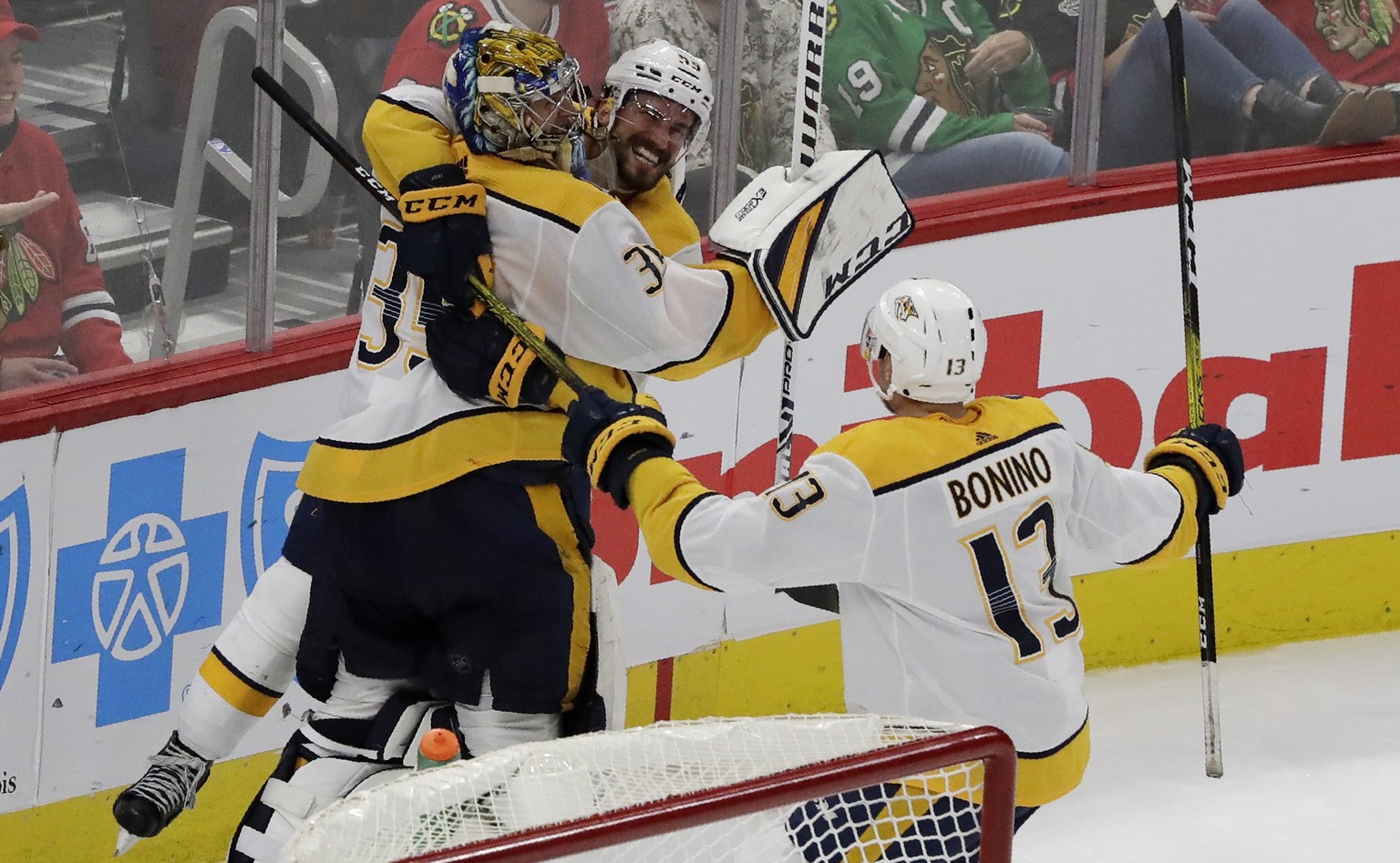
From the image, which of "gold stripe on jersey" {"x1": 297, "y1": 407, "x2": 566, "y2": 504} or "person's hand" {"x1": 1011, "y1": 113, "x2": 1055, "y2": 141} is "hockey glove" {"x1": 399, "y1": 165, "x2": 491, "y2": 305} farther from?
"person's hand" {"x1": 1011, "y1": 113, "x2": 1055, "y2": 141}

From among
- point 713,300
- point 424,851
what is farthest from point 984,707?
point 424,851

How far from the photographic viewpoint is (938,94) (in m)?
4.49

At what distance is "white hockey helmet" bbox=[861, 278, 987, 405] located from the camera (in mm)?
2748

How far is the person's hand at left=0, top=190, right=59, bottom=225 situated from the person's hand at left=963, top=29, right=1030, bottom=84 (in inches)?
77.9

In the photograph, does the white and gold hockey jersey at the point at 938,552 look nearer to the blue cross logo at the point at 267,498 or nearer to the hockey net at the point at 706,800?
the hockey net at the point at 706,800

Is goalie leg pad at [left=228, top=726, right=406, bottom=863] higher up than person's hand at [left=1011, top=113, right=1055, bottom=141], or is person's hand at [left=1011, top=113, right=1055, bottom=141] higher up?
person's hand at [left=1011, top=113, right=1055, bottom=141]

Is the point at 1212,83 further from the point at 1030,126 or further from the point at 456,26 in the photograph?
the point at 456,26

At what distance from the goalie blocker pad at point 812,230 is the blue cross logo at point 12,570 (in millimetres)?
1322

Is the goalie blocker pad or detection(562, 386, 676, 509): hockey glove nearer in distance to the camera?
detection(562, 386, 676, 509): hockey glove

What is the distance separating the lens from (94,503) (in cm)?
363

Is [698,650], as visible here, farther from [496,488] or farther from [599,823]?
[599,823]

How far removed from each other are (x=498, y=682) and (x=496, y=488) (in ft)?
0.93

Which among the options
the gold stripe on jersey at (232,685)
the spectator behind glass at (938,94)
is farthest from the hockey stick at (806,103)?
the spectator behind glass at (938,94)

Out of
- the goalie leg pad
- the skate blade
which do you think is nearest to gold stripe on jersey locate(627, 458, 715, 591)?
the goalie leg pad
